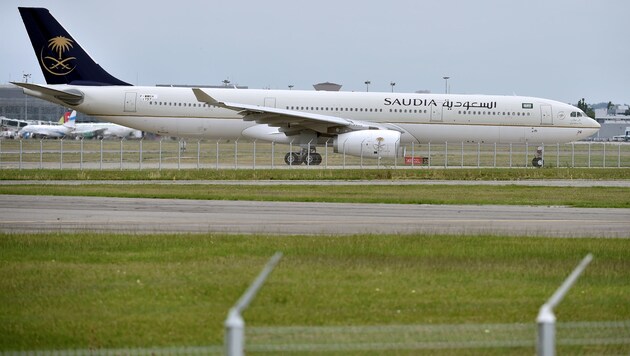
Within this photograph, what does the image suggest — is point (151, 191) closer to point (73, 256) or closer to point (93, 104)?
point (73, 256)

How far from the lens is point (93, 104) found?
43.2 metres

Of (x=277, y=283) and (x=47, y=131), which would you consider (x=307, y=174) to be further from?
(x=47, y=131)

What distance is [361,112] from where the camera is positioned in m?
44.4

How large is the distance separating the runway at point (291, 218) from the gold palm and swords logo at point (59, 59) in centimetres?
1945

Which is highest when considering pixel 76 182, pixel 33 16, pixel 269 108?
pixel 33 16

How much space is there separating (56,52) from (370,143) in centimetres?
1439

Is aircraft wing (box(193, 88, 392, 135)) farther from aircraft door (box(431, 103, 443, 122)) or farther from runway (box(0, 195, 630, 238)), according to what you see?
runway (box(0, 195, 630, 238))

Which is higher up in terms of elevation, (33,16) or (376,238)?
(33,16)

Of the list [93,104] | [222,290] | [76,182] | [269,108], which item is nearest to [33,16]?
[93,104]

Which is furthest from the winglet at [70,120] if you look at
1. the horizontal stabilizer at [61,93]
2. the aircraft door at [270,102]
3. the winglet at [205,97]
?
the winglet at [205,97]

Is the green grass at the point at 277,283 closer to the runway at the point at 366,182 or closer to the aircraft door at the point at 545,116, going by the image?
the runway at the point at 366,182

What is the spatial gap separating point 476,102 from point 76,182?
63.6 feet

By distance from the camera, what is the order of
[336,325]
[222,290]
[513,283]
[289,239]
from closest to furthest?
[336,325] < [222,290] < [513,283] < [289,239]

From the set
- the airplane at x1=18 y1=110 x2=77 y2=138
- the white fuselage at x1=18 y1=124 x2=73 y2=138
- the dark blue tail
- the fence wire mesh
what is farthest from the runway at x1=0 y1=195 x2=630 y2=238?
the white fuselage at x1=18 y1=124 x2=73 y2=138
